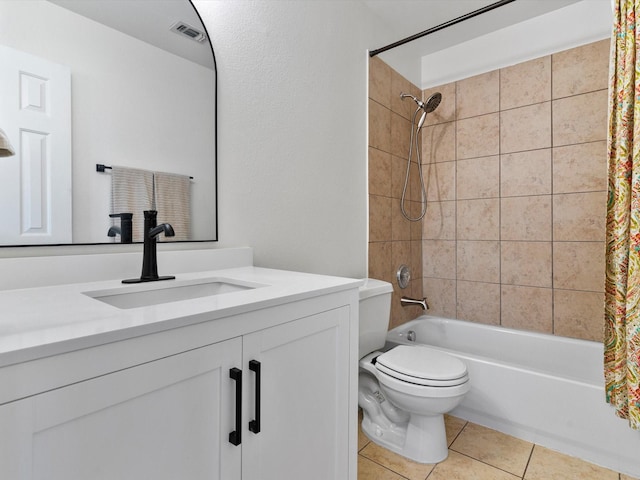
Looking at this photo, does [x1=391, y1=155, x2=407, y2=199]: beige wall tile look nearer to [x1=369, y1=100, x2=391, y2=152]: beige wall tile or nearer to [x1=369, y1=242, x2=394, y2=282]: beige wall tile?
[x1=369, y1=100, x2=391, y2=152]: beige wall tile

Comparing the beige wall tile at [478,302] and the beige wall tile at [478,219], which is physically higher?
the beige wall tile at [478,219]

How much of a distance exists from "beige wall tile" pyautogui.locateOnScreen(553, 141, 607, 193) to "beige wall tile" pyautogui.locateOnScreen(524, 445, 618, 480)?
148 cm

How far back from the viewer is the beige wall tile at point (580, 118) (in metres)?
2.10

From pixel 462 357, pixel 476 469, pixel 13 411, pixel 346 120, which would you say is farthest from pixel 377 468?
pixel 346 120

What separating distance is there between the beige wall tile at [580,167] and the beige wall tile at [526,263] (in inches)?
15.2

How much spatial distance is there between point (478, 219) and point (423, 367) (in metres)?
1.37

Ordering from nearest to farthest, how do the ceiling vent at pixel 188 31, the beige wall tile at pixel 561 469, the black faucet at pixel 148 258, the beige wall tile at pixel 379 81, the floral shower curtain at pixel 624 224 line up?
the black faucet at pixel 148 258 → the ceiling vent at pixel 188 31 → the floral shower curtain at pixel 624 224 → the beige wall tile at pixel 561 469 → the beige wall tile at pixel 379 81

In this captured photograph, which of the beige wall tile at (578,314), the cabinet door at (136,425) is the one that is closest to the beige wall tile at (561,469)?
the beige wall tile at (578,314)

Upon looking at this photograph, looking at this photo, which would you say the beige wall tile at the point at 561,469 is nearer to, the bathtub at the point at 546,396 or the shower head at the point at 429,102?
the bathtub at the point at 546,396

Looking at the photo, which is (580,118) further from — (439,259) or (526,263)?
(439,259)

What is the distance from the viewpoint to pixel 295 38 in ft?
5.66

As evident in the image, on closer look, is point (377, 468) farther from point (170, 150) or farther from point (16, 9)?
point (16, 9)

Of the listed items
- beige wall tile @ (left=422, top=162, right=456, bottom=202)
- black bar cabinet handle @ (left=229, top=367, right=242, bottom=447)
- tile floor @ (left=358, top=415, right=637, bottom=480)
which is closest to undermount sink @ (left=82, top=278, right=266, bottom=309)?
black bar cabinet handle @ (left=229, top=367, right=242, bottom=447)

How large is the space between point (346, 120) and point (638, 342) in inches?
65.6
